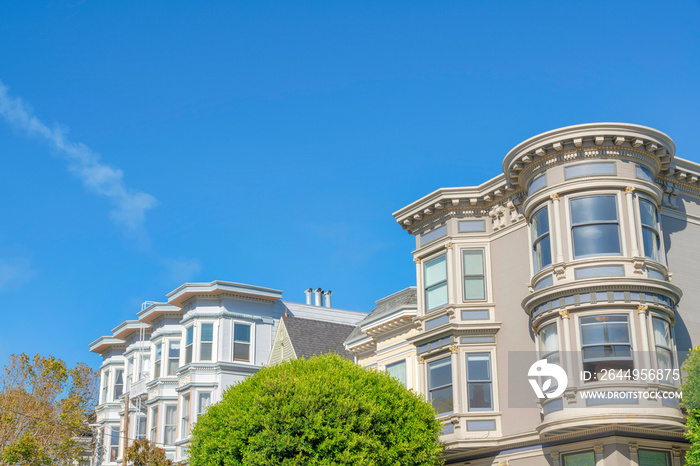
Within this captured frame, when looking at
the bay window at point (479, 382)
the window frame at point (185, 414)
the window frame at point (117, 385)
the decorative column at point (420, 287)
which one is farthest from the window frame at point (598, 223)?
the window frame at point (117, 385)

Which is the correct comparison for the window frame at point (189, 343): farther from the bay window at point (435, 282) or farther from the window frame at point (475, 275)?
the window frame at point (475, 275)

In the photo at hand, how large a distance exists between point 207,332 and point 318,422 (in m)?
20.1

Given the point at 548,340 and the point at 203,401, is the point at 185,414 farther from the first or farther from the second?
the point at 548,340

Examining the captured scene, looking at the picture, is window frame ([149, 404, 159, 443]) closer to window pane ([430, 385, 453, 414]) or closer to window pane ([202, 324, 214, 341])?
window pane ([202, 324, 214, 341])

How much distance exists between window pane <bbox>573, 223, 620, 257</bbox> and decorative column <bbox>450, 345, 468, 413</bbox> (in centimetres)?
573

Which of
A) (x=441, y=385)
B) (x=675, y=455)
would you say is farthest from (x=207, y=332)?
(x=675, y=455)

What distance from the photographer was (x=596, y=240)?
76.7ft

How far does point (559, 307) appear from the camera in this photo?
910 inches

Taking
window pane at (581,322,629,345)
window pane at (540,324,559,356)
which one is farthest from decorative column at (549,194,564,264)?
window pane at (581,322,629,345)

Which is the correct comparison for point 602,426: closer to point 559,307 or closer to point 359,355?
point 559,307

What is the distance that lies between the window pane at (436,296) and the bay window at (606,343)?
6.40 m

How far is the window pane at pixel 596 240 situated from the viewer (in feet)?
76.2

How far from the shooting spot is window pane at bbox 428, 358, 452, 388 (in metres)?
27.2

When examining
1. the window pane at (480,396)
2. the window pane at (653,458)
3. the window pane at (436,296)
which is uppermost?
the window pane at (436,296)
